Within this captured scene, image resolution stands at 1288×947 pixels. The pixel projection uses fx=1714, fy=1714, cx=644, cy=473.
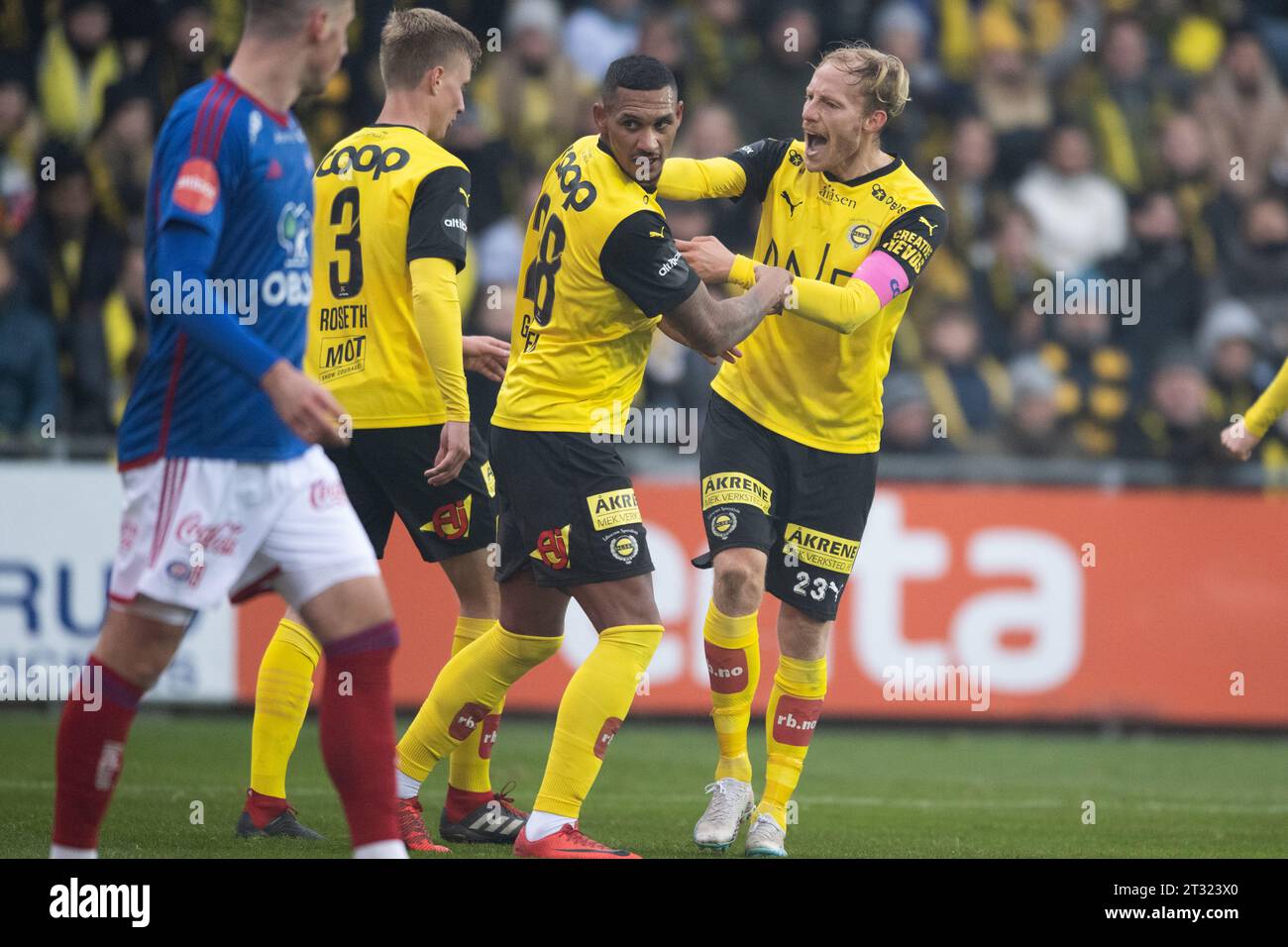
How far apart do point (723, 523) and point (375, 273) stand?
→ 63.8 inches

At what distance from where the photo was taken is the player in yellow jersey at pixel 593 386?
578 centimetres

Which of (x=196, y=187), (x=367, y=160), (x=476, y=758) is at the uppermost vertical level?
(x=367, y=160)

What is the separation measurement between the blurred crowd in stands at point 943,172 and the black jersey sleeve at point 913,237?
414 centimetres

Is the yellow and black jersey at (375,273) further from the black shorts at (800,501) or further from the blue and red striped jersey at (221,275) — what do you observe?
the blue and red striped jersey at (221,275)

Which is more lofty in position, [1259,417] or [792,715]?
[1259,417]

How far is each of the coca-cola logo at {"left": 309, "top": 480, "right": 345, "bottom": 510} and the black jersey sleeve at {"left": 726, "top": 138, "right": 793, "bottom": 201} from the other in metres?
2.80

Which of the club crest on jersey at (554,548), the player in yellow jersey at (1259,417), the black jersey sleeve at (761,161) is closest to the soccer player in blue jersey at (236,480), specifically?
the club crest on jersey at (554,548)

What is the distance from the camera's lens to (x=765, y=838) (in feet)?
20.7

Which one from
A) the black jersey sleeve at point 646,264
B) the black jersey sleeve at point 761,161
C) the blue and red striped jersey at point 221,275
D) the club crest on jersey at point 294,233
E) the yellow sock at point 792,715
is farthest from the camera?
the black jersey sleeve at point 761,161

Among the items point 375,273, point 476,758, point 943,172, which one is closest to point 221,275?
point 375,273

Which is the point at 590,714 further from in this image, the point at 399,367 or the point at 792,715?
the point at 399,367

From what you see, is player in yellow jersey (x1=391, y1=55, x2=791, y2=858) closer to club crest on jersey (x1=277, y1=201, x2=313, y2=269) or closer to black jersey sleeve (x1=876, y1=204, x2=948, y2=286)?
black jersey sleeve (x1=876, y1=204, x2=948, y2=286)

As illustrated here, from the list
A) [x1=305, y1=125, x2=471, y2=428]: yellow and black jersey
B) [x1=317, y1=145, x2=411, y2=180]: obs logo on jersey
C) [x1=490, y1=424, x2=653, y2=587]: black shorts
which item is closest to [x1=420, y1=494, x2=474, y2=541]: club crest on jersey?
[x1=305, y1=125, x2=471, y2=428]: yellow and black jersey

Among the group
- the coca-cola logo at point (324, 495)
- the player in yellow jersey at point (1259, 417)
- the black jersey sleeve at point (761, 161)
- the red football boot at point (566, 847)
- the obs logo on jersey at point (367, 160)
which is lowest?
the red football boot at point (566, 847)
